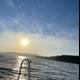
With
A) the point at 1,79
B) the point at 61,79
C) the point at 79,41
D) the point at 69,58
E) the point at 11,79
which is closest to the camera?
the point at 79,41

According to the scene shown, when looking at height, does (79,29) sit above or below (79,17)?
below

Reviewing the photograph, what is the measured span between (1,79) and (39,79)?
920 cm

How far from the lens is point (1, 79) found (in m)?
28.4

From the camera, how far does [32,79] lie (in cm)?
3353

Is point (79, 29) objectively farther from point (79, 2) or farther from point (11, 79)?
point (11, 79)

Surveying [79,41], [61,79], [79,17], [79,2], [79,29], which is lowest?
[61,79]

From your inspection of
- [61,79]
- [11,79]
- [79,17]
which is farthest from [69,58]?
[79,17]

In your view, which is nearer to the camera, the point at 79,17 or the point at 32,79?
the point at 79,17

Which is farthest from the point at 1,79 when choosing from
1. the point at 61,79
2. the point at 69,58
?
the point at 69,58

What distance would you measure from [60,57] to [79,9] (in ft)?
543

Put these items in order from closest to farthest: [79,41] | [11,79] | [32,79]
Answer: [79,41]
[11,79]
[32,79]

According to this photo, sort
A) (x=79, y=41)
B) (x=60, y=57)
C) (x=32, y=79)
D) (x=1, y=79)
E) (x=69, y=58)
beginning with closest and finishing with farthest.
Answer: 1. (x=79, y=41)
2. (x=1, y=79)
3. (x=32, y=79)
4. (x=69, y=58)
5. (x=60, y=57)

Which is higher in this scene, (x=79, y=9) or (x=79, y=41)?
(x=79, y=9)

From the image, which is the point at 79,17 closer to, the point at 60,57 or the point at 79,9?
the point at 79,9
